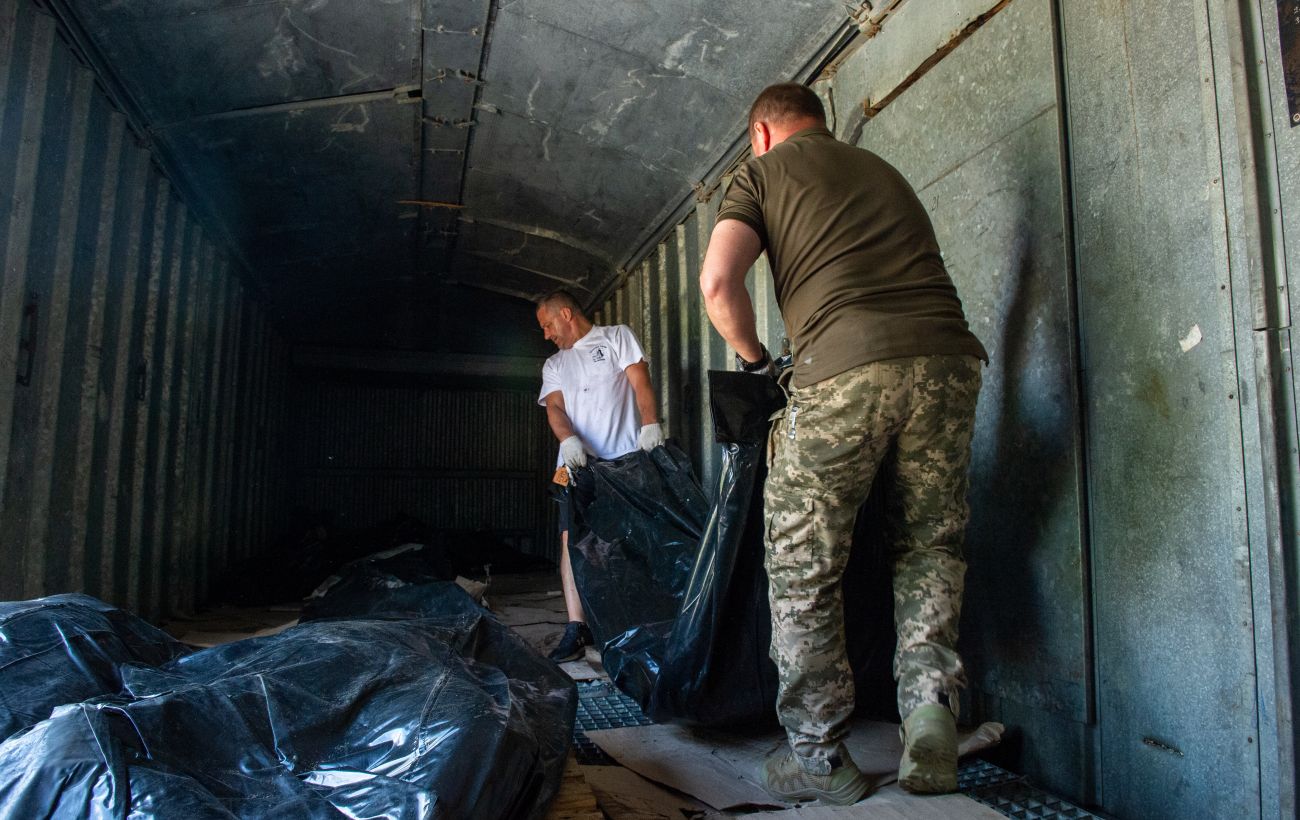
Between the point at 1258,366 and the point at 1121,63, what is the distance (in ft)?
2.62

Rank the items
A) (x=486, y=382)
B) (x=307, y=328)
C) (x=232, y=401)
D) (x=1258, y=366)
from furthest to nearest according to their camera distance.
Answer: (x=486, y=382), (x=307, y=328), (x=232, y=401), (x=1258, y=366)

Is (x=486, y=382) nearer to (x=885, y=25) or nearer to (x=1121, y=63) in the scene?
(x=885, y=25)

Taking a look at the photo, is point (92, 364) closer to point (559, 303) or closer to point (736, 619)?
point (559, 303)

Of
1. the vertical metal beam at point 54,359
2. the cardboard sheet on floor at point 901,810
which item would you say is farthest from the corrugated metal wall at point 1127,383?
the vertical metal beam at point 54,359

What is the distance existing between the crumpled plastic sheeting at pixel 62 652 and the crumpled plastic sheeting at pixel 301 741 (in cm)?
7

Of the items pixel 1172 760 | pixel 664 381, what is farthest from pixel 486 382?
pixel 1172 760

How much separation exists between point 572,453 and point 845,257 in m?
2.09

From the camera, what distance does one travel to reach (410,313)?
289 inches

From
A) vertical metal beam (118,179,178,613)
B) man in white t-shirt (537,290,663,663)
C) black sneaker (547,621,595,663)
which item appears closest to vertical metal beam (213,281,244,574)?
vertical metal beam (118,179,178,613)

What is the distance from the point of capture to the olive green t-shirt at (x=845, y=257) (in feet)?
6.15

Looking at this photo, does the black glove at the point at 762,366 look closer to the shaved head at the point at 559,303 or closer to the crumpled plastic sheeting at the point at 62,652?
the crumpled plastic sheeting at the point at 62,652

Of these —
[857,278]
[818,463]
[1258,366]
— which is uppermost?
[857,278]

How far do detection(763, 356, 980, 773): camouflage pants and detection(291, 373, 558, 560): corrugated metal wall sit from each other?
6349 mm

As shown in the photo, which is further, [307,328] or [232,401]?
[307,328]
